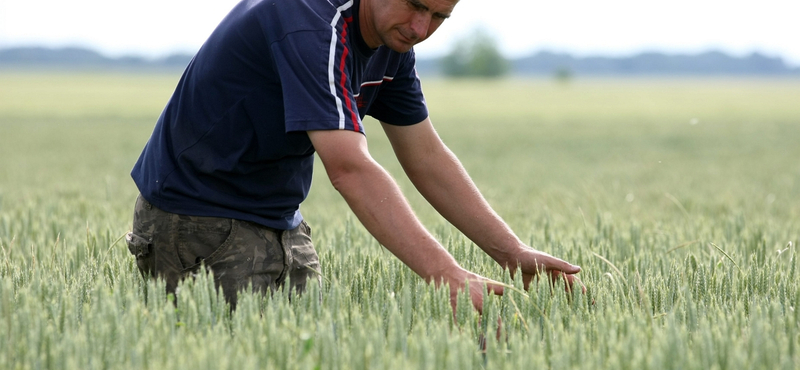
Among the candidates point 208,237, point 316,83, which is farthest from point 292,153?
point 316,83

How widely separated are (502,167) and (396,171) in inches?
A: 68.8

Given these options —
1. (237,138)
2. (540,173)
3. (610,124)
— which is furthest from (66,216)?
(610,124)

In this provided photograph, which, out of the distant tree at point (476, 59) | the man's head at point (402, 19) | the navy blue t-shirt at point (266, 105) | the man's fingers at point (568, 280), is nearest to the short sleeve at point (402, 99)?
the navy blue t-shirt at point (266, 105)

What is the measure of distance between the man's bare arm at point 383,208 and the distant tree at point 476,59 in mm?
114278

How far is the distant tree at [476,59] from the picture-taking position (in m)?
116

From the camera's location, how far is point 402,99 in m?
3.23

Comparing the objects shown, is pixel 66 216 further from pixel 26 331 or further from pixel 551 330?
pixel 551 330

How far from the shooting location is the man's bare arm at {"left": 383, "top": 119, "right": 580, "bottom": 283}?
2942 mm

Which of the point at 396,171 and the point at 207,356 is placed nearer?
the point at 207,356

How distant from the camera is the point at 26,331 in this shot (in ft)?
7.36

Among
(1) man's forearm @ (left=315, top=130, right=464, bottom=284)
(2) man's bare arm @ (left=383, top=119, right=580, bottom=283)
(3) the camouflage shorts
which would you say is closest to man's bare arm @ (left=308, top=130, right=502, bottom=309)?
(1) man's forearm @ (left=315, top=130, right=464, bottom=284)

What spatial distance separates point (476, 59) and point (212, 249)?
116 meters

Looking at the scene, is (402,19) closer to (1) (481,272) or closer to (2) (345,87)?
(2) (345,87)

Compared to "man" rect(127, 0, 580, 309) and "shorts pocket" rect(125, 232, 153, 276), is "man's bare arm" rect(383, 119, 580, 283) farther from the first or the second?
"shorts pocket" rect(125, 232, 153, 276)
